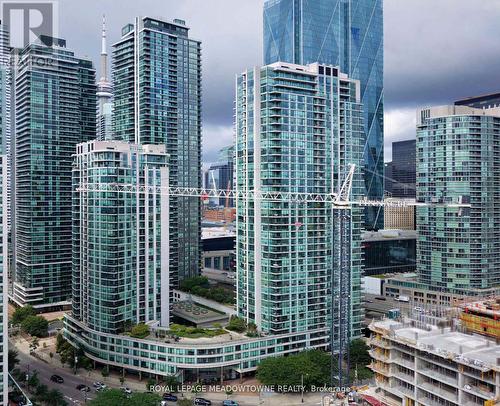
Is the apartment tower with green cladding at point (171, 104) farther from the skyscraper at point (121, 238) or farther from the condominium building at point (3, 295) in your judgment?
the condominium building at point (3, 295)

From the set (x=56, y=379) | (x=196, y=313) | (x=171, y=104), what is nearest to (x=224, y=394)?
(x=56, y=379)

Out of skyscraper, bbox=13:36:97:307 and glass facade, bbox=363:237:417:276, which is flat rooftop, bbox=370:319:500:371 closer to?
glass facade, bbox=363:237:417:276

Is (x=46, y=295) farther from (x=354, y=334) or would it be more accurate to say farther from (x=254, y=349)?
(x=354, y=334)

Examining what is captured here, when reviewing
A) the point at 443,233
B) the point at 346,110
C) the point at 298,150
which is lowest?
the point at 443,233

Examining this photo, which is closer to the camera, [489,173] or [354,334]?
[354,334]

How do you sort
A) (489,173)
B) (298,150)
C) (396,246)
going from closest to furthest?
(298,150) < (489,173) < (396,246)

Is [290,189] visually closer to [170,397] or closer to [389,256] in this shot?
[170,397]

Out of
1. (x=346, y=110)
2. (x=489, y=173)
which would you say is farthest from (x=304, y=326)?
(x=489, y=173)
